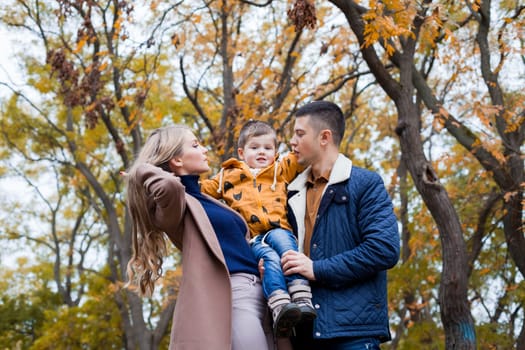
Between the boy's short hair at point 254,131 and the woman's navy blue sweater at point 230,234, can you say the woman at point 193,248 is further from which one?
the boy's short hair at point 254,131

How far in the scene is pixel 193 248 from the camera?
10.1ft

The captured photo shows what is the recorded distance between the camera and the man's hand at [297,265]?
3.06m

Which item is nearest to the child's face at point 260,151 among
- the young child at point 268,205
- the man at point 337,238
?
the young child at point 268,205

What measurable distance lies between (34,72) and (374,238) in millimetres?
14035

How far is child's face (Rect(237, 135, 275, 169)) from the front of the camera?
146 inches

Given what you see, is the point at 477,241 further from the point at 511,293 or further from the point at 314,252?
the point at 314,252

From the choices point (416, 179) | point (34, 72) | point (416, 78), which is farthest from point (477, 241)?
point (34, 72)

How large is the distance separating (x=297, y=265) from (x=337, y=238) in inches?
10.4

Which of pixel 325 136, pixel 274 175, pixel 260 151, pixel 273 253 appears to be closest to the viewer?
pixel 273 253

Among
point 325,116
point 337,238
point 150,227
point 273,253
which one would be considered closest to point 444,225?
point 325,116

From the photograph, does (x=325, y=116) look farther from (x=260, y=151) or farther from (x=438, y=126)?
(x=438, y=126)

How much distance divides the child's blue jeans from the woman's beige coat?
0.19 meters

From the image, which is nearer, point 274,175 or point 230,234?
point 230,234

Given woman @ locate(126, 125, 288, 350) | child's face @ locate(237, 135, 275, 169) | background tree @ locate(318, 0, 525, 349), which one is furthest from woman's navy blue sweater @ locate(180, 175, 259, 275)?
background tree @ locate(318, 0, 525, 349)
